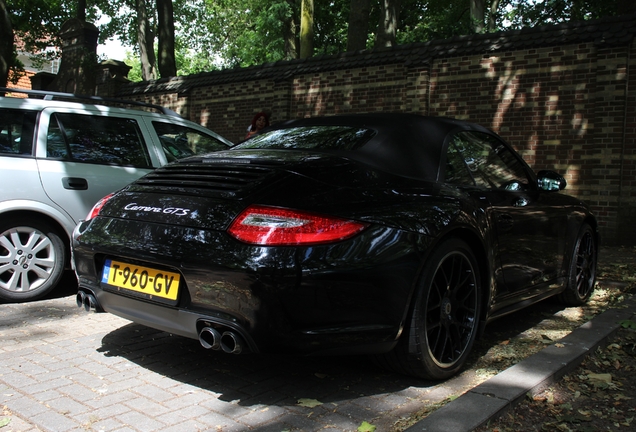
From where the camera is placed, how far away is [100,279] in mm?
3340

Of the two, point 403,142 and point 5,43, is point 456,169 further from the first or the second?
point 5,43

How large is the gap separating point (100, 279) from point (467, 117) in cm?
902

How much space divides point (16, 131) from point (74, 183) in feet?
2.02

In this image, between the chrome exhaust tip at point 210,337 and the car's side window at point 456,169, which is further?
the car's side window at point 456,169

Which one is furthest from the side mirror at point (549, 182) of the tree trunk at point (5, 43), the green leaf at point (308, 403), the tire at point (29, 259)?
the tree trunk at point (5, 43)

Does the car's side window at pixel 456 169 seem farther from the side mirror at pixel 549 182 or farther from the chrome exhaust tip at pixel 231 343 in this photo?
the chrome exhaust tip at pixel 231 343

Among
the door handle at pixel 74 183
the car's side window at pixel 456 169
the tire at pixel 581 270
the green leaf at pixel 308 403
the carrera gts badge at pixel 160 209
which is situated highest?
the car's side window at pixel 456 169

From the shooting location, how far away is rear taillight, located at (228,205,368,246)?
9.11 feet

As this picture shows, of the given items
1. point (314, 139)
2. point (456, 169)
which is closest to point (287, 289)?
point (314, 139)

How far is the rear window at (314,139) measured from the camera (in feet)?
12.0

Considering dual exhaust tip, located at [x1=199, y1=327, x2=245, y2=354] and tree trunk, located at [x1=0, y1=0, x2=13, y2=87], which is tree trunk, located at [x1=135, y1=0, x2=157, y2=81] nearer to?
tree trunk, located at [x1=0, y1=0, x2=13, y2=87]

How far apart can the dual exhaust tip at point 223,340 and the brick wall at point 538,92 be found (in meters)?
8.41

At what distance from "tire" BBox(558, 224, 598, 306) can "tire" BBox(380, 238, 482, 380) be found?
1.83 metres

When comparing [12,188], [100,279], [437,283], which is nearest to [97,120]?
[12,188]
